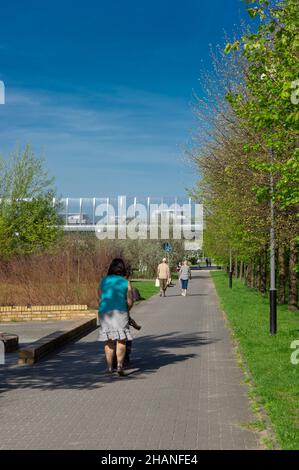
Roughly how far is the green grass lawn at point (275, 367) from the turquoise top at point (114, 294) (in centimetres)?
212

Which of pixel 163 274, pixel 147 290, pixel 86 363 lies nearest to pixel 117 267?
pixel 86 363

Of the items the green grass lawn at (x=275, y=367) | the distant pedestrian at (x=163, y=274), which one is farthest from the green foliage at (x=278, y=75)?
the distant pedestrian at (x=163, y=274)

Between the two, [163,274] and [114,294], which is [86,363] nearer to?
[114,294]

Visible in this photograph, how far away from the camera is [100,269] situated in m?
24.7

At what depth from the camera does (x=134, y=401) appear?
342 inches

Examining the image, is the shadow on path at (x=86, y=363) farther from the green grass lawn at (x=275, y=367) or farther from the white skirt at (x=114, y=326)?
the green grass lawn at (x=275, y=367)

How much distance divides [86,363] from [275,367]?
3.08 m

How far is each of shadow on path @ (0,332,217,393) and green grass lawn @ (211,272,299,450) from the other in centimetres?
113

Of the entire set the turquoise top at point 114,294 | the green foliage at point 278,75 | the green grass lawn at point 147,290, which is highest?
the green foliage at point 278,75

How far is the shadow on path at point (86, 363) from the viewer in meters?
10.1

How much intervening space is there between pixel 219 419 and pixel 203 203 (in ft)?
78.5

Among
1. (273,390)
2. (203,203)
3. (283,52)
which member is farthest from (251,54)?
(203,203)
